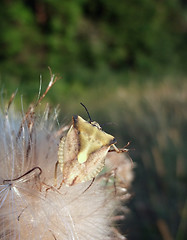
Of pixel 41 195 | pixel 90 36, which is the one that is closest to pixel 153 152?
pixel 41 195

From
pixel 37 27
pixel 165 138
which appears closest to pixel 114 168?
pixel 165 138

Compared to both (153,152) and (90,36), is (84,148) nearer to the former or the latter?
(153,152)

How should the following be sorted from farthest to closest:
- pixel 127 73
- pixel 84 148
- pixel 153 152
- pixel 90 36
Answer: pixel 127 73
pixel 90 36
pixel 153 152
pixel 84 148

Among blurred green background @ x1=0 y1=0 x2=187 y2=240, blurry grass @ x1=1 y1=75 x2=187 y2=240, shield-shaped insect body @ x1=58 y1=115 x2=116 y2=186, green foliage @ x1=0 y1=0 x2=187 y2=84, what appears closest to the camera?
shield-shaped insect body @ x1=58 y1=115 x2=116 y2=186

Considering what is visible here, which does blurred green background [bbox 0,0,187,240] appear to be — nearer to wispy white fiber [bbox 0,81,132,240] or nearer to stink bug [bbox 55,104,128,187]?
wispy white fiber [bbox 0,81,132,240]

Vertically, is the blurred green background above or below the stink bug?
below

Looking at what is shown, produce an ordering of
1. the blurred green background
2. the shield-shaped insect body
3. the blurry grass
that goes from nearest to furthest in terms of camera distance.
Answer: the shield-shaped insect body, the blurry grass, the blurred green background

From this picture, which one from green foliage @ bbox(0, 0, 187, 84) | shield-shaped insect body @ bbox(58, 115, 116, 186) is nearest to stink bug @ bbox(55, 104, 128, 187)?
shield-shaped insect body @ bbox(58, 115, 116, 186)

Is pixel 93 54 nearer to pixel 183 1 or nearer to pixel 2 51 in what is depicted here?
pixel 2 51
